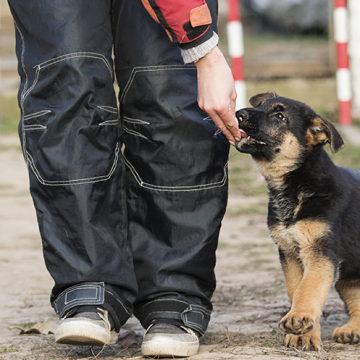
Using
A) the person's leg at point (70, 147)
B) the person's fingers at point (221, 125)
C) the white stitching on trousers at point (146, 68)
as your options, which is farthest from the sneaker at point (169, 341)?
the white stitching on trousers at point (146, 68)

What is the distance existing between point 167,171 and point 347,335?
3.55ft

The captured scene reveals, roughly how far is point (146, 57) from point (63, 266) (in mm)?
915

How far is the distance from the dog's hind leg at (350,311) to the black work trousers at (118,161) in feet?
2.06

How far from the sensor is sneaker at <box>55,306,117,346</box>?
2.03 meters

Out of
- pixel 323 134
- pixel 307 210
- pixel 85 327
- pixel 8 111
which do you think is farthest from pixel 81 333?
pixel 8 111

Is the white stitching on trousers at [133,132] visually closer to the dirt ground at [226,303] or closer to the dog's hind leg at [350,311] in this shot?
the dirt ground at [226,303]

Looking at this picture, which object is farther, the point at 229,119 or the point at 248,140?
the point at 248,140

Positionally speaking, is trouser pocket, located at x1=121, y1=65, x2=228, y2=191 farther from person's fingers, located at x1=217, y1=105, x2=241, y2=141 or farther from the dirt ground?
the dirt ground

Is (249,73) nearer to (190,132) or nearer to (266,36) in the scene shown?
(266,36)

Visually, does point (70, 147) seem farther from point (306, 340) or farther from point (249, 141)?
point (306, 340)

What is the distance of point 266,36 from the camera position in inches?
434

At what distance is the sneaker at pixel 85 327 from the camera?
203 centimetres

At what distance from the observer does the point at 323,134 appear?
280 centimetres

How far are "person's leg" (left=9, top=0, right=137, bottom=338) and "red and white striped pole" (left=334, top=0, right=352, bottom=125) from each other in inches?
231
